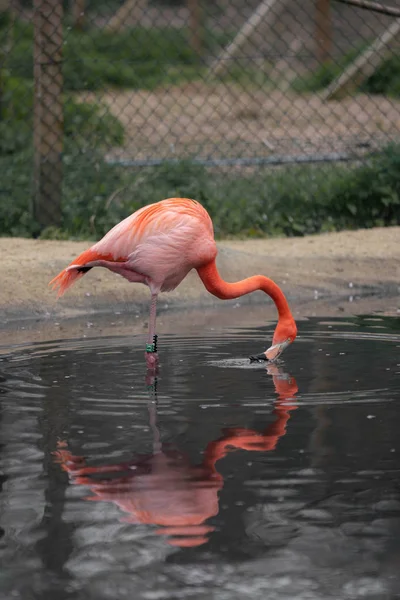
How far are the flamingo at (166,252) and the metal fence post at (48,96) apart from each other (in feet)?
8.23

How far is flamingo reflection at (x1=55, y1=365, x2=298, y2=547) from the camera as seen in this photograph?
3127 millimetres

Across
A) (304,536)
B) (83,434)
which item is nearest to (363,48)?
(83,434)

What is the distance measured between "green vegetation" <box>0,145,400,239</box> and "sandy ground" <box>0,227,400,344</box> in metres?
0.86

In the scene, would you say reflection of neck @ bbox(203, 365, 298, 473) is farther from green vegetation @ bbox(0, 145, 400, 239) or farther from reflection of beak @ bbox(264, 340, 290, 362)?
green vegetation @ bbox(0, 145, 400, 239)

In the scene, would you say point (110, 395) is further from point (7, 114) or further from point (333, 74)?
point (333, 74)

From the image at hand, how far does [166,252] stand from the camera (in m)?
5.52

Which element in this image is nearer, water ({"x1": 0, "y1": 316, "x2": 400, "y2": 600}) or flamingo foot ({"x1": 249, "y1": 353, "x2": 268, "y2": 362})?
water ({"x1": 0, "y1": 316, "x2": 400, "y2": 600})

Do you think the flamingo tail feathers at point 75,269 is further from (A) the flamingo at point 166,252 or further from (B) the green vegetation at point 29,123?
(B) the green vegetation at point 29,123

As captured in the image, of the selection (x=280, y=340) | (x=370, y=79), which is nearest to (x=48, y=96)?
(x=280, y=340)

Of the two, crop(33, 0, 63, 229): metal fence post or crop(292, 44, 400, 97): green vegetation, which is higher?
crop(292, 44, 400, 97): green vegetation

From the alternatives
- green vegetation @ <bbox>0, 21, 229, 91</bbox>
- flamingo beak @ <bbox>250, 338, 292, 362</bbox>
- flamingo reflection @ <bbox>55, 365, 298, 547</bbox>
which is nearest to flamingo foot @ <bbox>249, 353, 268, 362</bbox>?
flamingo beak @ <bbox>250, 338, 292, 362</bbox>

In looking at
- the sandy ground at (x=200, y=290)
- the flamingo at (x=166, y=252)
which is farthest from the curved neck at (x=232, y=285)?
the sandy ground at (x=200, y=290)

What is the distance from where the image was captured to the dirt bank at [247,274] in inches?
270

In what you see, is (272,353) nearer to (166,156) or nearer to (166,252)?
(166,252)
